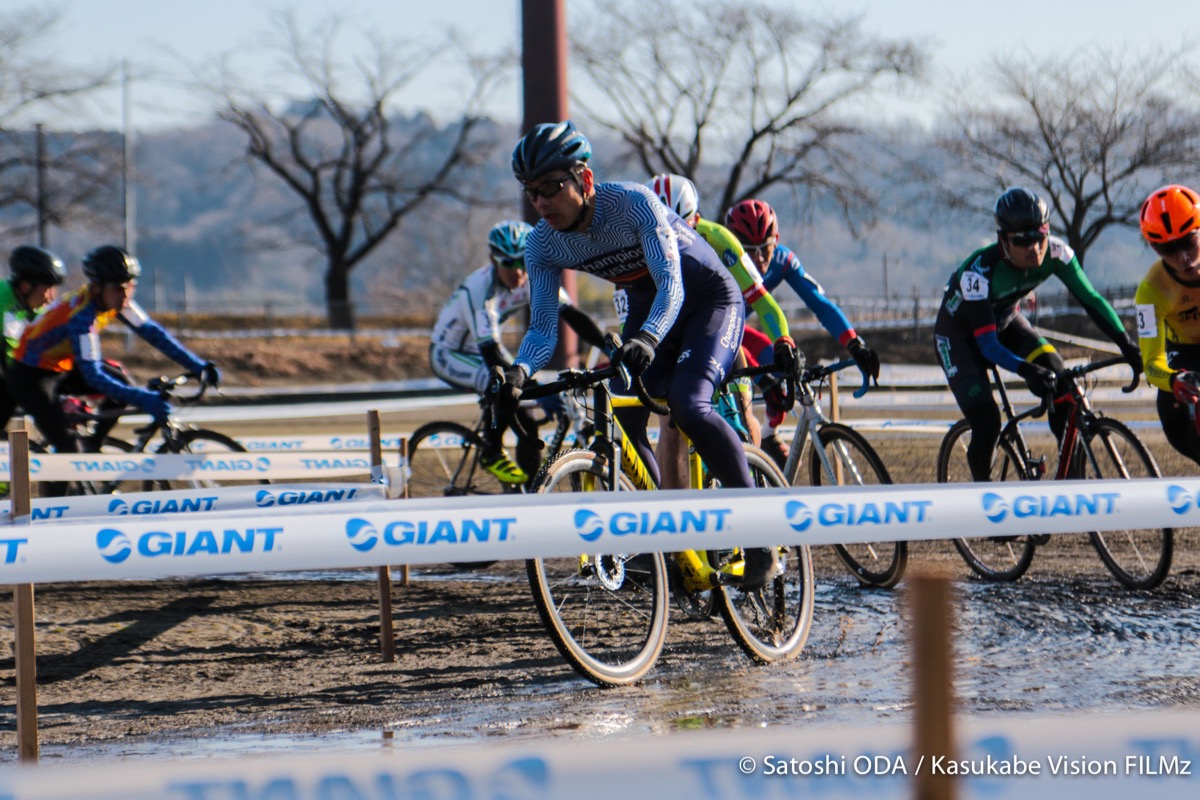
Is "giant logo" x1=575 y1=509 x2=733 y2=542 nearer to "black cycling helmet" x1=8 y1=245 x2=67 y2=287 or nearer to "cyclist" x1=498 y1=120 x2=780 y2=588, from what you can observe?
"cyclist" x1=498 y1=120 x2=780 y2=588

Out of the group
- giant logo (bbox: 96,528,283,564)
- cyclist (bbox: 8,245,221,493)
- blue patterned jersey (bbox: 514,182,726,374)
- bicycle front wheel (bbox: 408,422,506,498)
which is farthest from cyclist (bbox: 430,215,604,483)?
giant logo (bbox: 96,528,283,564)

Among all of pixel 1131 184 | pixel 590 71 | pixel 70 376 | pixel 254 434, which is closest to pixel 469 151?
pixel 590 71

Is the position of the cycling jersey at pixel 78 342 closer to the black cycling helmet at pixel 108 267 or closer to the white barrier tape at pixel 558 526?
the black cycling helmet at pixel 108 267

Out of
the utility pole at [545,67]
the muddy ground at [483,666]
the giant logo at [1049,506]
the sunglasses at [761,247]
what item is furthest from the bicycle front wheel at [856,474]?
the utility pole at [545,67]

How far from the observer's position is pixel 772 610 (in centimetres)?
604

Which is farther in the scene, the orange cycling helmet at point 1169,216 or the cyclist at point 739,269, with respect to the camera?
the cyclist at point 739,269

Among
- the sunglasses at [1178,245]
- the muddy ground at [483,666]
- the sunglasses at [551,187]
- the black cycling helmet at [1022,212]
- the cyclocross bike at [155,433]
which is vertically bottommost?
the muddy ground at [483,666]

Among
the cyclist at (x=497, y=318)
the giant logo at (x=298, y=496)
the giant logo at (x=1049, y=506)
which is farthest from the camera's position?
the cyclist at (x=497, y=318)

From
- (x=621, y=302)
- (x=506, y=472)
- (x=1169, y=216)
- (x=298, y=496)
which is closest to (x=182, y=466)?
(x=298, y=496)

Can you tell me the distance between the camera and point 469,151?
51.6 metres

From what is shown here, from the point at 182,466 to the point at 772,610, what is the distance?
342 centimetres

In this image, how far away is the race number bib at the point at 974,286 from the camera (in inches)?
308

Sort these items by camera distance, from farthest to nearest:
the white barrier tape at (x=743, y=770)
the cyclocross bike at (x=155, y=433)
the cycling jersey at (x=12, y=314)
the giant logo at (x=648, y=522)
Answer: the cycling jersey at (x=12, y=314) < the cyclocross bike at (x=155, y=433) < the giant logo at (x=648, y=522) < the white barrier tape at (x=743, y=770)

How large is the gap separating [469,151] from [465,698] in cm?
4768
